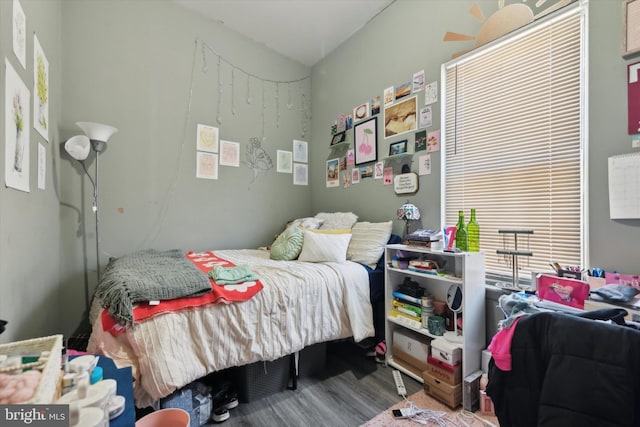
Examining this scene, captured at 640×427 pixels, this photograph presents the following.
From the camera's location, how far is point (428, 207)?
2.24 meters

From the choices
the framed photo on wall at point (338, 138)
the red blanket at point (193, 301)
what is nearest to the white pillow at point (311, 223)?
the framed photo on wall at point (338, 138)

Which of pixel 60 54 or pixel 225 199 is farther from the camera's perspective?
pixel 225 199

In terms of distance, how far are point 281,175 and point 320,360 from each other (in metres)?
2.12

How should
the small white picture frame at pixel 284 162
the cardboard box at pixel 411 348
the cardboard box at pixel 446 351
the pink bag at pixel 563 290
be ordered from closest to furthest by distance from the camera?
the pink bag at pixel 563 290 < the cardboard box at pixel 446 351 < the cardboard box at pixel 411 348 < the small white picture frame at pixel 284 162

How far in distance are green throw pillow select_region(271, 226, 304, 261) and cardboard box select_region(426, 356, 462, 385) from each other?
4.12ft

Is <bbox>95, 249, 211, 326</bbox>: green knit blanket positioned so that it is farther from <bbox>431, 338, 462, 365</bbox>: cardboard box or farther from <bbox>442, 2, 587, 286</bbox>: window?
<bbox>442, 2, 587, 286</bbox>: window

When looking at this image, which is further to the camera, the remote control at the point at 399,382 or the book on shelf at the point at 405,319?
the book on shelf at the point at 405,319

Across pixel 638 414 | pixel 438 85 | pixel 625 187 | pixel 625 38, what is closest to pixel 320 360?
pixel 638 414

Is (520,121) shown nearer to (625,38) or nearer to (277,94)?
(625,38)

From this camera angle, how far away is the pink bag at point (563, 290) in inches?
46.8

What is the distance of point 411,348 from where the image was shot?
1993 mm

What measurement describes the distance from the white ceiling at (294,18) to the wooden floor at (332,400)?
126 inches

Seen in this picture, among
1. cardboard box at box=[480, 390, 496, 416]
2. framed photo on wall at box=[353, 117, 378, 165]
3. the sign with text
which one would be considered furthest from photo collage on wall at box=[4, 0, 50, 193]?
cardboard box at box=[480, 390, 496, 416]

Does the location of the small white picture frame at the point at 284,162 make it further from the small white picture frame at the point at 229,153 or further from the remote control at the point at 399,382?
the remote control at the point at 399,382
